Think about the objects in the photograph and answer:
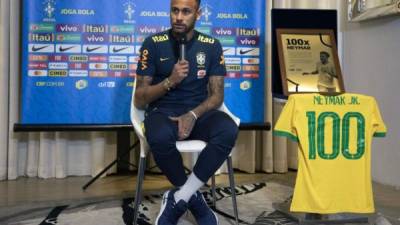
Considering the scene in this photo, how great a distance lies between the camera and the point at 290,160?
11.7ft

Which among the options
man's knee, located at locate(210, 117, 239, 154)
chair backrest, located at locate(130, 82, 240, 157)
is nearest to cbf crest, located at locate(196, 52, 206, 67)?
chair backrest, located at locate(130, 82, 240, 157)

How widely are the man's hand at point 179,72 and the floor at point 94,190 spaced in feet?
3.37

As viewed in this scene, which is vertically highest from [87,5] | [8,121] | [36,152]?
[87,5]

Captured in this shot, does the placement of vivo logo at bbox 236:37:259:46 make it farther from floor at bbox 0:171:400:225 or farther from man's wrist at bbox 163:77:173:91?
man's wrist at bbox 163:77:173:91

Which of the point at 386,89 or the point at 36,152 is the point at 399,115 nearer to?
the point at 386,89

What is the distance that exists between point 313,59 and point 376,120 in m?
0.57

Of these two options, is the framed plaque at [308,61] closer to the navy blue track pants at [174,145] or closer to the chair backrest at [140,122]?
the chair backrest at [140,122]

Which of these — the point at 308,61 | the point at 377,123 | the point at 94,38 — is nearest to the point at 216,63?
the point at 308,61

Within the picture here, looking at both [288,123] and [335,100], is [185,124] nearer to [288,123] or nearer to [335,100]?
[288,123]

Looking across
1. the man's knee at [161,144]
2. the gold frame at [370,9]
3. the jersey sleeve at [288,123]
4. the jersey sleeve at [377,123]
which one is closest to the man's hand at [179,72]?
the man's knee at [161,144]

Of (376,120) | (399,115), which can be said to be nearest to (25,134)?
(376,120)

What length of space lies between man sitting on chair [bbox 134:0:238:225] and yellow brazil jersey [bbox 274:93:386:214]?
0.32 m

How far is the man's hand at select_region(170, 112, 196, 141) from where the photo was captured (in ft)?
6.69

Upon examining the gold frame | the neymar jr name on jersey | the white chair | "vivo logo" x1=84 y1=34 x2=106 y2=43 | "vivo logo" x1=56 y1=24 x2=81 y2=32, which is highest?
the gold frame
